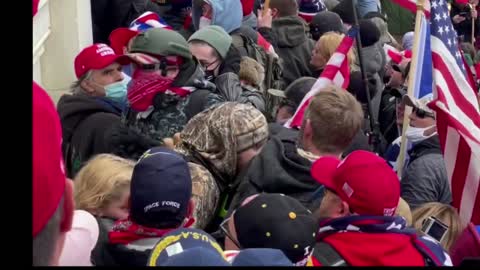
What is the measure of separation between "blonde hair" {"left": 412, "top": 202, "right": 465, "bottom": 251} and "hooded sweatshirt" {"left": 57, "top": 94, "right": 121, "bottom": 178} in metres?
1.48

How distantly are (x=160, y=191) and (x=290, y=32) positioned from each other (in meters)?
4.66

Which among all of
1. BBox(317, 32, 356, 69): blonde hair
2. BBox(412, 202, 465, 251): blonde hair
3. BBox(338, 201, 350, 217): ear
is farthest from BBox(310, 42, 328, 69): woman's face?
BBox(338, 201, 350, 217): ear

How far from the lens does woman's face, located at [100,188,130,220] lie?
334cm

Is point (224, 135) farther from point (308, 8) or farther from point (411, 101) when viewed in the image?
point (308, 8)

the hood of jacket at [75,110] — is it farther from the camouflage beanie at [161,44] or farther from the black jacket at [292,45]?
the black jacket at [292,45]

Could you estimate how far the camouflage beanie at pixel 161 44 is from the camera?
469 cm

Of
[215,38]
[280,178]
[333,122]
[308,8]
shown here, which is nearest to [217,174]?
[280,178]

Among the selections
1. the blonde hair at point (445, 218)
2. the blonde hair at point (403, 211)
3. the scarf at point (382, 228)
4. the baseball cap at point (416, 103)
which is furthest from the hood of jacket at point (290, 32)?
the scarf at point (382, 228)

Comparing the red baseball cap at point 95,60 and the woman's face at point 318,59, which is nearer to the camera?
the red baseball cap at point 95,60

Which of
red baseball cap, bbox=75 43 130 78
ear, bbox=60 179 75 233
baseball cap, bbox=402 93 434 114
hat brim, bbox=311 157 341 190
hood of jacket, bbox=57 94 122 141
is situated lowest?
baseball cap, bbox=402 93 434 114

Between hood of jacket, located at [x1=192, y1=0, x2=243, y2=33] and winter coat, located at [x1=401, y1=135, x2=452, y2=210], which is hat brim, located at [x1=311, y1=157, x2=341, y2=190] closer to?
winter coat, located at [x1=401, y1=135, x2=452, y2=210]
